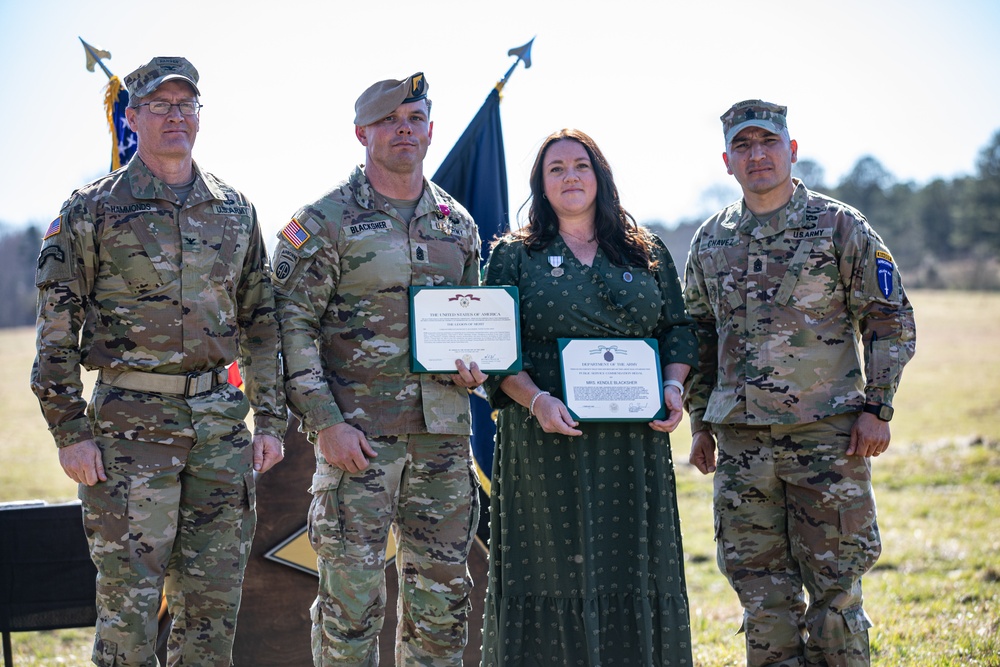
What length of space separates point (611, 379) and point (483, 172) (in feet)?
6.38

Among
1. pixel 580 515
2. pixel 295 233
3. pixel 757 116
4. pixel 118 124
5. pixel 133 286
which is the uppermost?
pixel 118 124

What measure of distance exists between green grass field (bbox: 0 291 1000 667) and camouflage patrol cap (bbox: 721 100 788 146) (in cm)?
268

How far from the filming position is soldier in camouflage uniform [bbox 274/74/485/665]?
3.53m

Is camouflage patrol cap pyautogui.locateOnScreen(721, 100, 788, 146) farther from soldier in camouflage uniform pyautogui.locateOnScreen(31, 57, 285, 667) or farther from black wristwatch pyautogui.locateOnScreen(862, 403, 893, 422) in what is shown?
soldier in camouflage uniform pyautogui.locateOnScreen(31, 57, 285, 667)

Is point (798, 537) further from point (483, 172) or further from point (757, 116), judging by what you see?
point (483, 172)

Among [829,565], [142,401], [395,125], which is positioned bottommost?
[829,565]

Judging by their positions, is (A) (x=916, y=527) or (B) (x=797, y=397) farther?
(A) (x=916, y=527)

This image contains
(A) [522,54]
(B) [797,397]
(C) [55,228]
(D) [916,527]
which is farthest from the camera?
(D) [916,527]

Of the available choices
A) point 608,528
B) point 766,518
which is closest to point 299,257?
point 608,528

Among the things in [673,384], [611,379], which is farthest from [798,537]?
[611,379]

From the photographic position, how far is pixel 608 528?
3.81m

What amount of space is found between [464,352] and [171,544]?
1.30 meters

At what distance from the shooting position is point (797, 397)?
12.7ft

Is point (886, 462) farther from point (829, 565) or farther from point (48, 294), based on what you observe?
point (48, 294)
